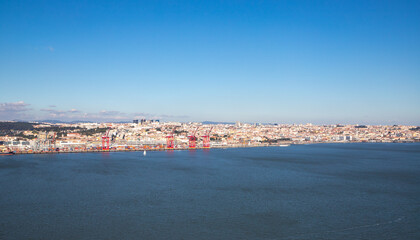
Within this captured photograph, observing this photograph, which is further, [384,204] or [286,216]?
[384,204]

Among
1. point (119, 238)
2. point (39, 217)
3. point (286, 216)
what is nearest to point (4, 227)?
point (39, 217)

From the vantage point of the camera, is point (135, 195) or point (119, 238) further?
point (135, 195)

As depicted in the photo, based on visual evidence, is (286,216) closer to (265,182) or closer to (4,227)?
(265,182)

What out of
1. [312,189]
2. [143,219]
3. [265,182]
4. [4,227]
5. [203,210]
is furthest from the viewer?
[265,182]

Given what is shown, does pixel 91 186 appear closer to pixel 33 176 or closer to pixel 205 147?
pixel 33 176

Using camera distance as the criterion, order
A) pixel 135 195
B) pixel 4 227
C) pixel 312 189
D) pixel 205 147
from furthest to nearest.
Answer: pixel 205 147 < pixel 312 189 < pixel 135 195 < pixel 4 227

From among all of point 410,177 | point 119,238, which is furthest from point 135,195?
point 410,177
